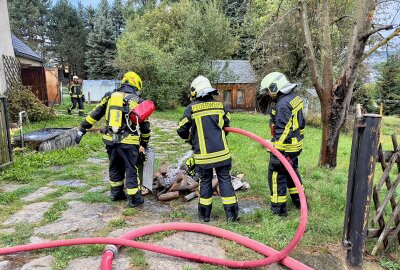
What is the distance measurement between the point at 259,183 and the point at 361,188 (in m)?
2.52

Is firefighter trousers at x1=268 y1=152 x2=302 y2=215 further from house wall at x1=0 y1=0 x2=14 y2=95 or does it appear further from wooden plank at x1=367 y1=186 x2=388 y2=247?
house wall at x1=0 y1=0 x2=14 y2=95

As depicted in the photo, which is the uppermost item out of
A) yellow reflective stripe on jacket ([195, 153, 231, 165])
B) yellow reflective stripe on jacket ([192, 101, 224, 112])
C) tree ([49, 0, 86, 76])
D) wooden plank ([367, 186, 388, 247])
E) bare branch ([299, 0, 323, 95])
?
tree ([49, 0, 86, 76])

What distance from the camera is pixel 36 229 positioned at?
369 centimetres

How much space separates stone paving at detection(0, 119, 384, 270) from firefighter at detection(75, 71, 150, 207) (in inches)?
12.3

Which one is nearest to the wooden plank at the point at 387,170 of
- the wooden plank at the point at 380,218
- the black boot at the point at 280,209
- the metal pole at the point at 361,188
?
the wooden plank at the point at 380,218

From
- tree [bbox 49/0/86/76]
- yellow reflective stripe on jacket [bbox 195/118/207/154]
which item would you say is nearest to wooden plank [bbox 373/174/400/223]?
yellow reflective stripe on jacket [bbox 195/118/207/154]

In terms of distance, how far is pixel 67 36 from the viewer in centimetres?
4516

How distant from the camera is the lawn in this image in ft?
11.8

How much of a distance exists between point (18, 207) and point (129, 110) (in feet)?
6.80

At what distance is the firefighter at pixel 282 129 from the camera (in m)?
4.01

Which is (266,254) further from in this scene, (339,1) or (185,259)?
(339,1)

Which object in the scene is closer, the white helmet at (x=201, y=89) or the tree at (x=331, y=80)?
the white helmet at (x=201, y=89)

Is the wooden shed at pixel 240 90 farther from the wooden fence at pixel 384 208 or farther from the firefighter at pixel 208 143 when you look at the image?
the wooden fence at pixel 384 208

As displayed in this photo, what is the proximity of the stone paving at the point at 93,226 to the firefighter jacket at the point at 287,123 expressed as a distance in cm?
107
